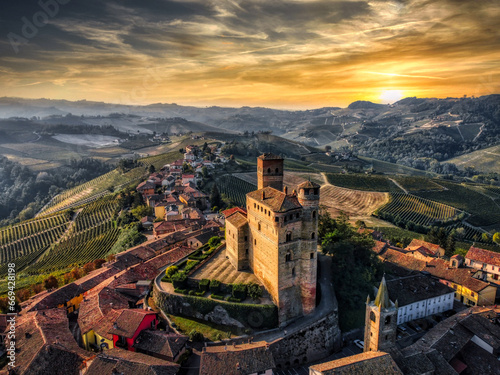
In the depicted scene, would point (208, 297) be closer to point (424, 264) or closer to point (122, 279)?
point (122, 279)

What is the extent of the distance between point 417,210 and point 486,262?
44764 millimetres

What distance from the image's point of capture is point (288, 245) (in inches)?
1281

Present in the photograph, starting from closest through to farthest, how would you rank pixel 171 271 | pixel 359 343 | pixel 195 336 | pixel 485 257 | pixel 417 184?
pixel 195 336 < pixel 359 343 < pixel 171 271 < pixel 485 257 < pixel 417 184

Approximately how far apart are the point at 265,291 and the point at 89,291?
2049 cm

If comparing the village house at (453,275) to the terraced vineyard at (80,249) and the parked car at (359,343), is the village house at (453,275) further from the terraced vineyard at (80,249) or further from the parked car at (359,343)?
the terraced vineyard at (80,249)

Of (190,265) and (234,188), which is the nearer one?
(190,265)

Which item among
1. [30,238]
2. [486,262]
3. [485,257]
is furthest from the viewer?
[30,238]

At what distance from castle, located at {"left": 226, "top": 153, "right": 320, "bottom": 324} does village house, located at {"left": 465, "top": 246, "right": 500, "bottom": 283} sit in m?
34.4

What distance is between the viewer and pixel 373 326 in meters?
30.5

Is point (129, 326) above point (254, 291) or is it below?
below

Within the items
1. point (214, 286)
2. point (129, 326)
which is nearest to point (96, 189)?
point (214, 286)

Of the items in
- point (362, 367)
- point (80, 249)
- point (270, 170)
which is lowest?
point (80, 249)

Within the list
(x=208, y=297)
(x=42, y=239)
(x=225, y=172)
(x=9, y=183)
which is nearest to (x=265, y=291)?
(x=208, y=297)

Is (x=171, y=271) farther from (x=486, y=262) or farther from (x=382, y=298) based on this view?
(x=486, y=262)
